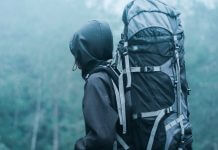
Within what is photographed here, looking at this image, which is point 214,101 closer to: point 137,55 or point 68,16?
point 68,16

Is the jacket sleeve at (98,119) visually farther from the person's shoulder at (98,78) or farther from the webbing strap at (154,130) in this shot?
the webbing strap at (154,130)

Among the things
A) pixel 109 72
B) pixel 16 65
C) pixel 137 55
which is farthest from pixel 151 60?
pixel 16 65

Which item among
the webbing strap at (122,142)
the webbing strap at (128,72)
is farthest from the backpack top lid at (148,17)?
the webbing strap at (122,142)

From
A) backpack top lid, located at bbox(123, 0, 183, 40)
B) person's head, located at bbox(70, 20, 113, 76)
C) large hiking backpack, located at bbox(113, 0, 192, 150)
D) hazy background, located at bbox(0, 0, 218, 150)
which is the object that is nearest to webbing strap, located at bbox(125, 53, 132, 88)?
large hiking backpack, located at bbox(113, 0, 192, 150)

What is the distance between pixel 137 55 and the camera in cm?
189

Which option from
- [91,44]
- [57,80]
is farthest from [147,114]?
[57,80]

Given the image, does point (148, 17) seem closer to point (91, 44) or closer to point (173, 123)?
point (91, 44)

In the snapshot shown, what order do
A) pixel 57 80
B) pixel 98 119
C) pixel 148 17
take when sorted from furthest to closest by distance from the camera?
pixel 57 80
pixel 148 17
pixel 98 119

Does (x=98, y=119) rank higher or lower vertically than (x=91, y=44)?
lower

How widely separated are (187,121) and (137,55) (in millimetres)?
383

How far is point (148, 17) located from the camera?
1954 mm

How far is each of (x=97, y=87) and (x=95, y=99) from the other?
6cm

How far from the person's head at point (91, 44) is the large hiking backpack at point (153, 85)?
0.16 m

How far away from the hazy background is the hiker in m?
16.7
